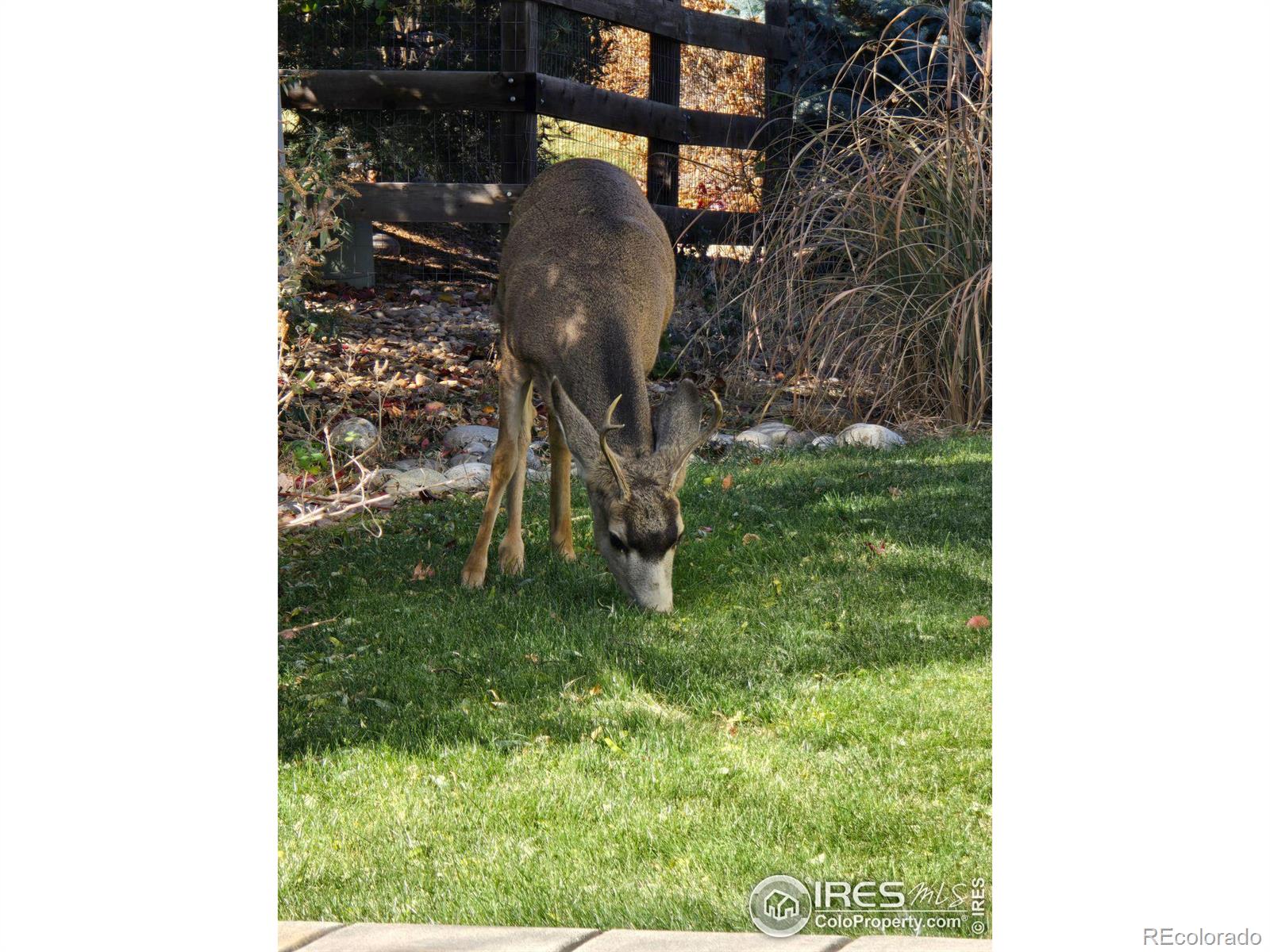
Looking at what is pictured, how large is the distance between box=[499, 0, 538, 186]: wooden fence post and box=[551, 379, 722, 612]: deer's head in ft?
16.7

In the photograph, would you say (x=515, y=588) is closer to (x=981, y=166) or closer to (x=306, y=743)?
(x=306, y=743)

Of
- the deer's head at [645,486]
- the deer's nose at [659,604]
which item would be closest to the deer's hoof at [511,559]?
the deer's head at [645,486]

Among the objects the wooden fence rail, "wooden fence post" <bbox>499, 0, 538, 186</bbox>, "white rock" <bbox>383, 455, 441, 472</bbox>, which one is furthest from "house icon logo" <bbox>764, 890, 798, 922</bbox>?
"wooden fence post" <bbox>499, 0, 538, 186</bbox>

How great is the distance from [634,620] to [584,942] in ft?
6.13

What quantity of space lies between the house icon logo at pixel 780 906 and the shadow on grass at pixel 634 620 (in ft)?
2.94

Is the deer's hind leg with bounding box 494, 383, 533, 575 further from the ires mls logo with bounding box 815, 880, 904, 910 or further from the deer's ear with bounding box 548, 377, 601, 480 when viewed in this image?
the ires mls logo with bounding box 815, 880, 904, 910

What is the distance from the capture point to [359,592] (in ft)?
16.5

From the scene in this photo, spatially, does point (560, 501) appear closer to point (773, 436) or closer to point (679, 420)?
point (679, 420)

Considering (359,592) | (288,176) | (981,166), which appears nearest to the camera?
(359,592)

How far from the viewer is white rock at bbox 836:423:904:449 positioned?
7.24 metres
